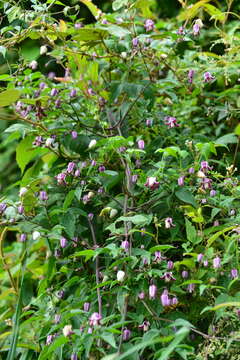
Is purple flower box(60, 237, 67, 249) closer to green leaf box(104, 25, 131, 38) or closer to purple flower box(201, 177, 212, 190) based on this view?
purple flower box(201, 177, 212, 190)

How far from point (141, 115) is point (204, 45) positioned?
788 mm

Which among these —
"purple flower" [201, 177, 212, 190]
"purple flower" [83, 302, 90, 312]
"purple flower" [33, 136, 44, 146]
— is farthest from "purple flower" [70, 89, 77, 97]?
"purple flower" [83, 302, 90, 312]

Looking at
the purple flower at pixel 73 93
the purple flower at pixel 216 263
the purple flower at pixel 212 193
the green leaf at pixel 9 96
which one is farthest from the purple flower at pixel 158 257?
the purple flower at pixel 73 93

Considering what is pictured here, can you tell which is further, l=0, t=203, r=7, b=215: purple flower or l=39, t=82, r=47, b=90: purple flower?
l=39, t=82, r=47, b=90: purple flower

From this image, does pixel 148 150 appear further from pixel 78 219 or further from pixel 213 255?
pixel 213 255

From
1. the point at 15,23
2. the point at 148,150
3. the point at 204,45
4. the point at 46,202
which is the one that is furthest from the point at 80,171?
the point at 204,45

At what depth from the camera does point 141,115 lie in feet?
5.75

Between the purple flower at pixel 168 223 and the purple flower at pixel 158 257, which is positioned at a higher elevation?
the purple flower at pixel 168 223

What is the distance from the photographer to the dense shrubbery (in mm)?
1242

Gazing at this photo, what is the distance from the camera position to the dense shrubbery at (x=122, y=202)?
1.24 metres

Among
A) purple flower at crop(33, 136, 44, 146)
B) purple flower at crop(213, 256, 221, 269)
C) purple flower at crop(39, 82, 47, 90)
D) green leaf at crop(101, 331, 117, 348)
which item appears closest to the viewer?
green leaf at crop(101, 331, 117, 348)

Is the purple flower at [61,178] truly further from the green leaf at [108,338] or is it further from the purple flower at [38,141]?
the green leaf at [108,338]

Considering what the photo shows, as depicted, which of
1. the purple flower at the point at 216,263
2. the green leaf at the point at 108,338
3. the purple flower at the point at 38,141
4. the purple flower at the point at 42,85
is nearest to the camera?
the green leaf at the point at 108,338

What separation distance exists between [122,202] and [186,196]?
0.82 feet
